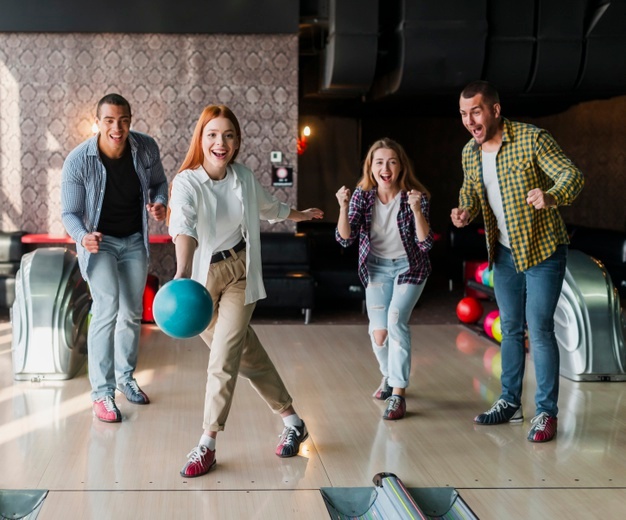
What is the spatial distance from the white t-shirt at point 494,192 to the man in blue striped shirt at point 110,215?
1.66 metres

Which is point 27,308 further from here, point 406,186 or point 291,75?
point 291,75

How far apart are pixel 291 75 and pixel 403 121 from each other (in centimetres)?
622

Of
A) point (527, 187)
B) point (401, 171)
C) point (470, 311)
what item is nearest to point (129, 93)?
point (470, 311)

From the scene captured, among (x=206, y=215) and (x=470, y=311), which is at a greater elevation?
(x=206, y=215)

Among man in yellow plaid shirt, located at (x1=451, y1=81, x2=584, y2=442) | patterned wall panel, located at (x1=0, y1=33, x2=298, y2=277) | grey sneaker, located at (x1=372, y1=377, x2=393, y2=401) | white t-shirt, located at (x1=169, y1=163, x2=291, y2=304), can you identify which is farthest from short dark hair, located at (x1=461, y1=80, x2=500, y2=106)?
patterned wall panel, located at (x1=0, y1=33, x2=298, y2=277)

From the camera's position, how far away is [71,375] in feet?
17.7

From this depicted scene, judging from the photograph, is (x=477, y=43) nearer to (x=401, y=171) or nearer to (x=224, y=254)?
(x=401, y=171)

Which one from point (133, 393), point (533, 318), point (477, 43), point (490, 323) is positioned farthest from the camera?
point (477, 43)

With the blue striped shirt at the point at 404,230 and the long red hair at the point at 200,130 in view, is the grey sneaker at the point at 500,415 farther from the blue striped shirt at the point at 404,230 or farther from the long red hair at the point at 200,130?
the long red hair at the point at 200,130

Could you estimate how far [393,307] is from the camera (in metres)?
4.52

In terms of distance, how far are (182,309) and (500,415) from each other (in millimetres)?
2062

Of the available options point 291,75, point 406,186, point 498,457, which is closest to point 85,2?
point 291,75

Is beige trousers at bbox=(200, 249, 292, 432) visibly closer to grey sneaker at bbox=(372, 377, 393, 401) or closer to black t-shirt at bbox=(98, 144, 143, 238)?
black t-shirt at bbox=(98, 144, 143, 238)

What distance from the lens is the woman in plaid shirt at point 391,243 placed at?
448 centimetres
